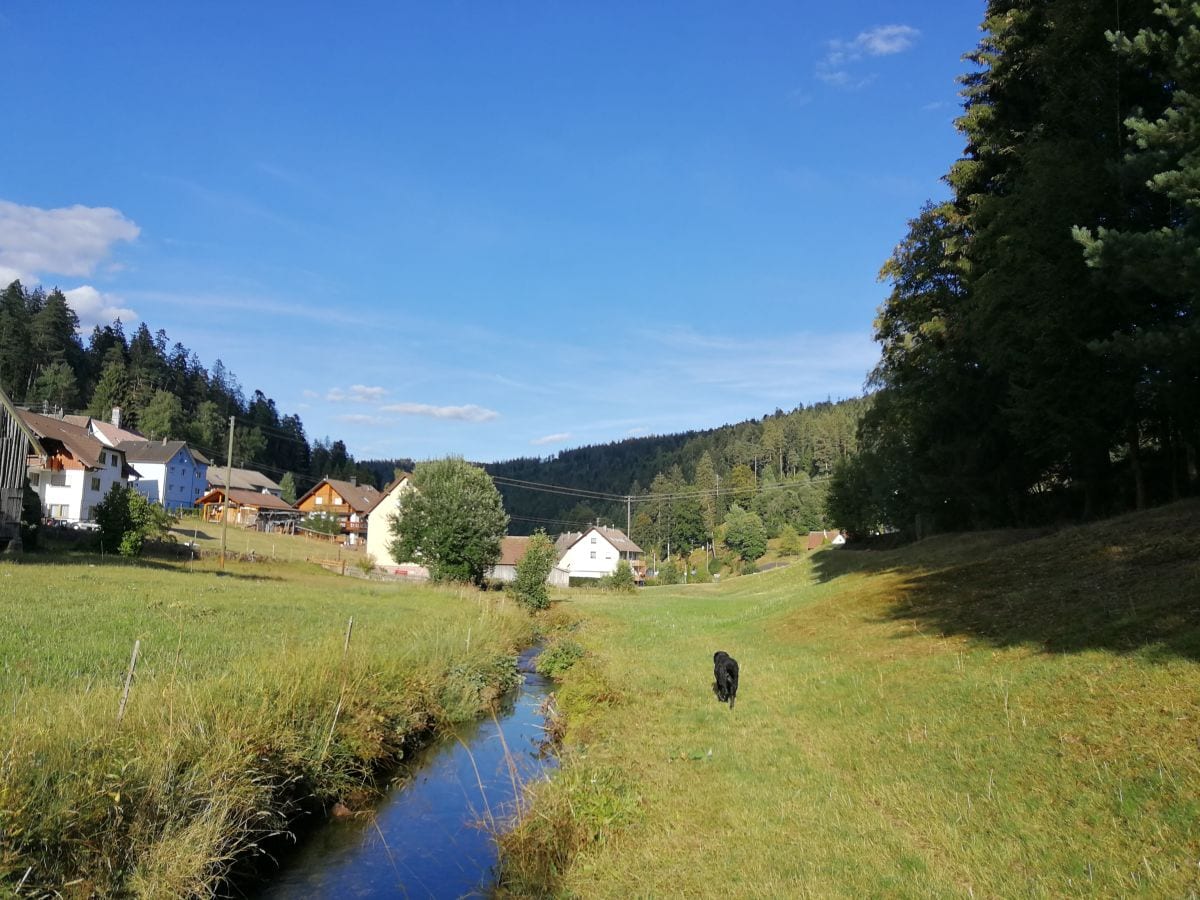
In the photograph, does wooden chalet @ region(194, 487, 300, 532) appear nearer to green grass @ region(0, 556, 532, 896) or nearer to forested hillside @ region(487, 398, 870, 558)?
forested hillside @ region(487, 398, 870, 558)

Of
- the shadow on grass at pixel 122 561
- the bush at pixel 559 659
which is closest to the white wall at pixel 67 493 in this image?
the shadow on grass at pixel 122 561

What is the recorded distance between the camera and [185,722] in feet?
27.7

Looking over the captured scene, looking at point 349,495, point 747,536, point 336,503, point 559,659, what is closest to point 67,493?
point 336,503

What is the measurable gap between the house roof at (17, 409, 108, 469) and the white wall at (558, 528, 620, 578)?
52.7 metres

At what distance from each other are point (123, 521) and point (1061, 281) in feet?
149

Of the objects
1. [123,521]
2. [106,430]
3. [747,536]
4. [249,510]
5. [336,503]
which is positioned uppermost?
[106,430]

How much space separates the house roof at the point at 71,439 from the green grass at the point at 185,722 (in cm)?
4426

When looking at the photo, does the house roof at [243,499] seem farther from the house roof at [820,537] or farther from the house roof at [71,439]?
the house roof at [820,537]

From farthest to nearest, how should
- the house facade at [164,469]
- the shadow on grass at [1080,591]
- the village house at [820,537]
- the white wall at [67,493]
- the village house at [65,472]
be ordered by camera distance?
the village house at [820,537] → the house facade at [164,469] → the white wall at [67,493] → the village house at [65,472] → the shadow on grass at [1080,591]

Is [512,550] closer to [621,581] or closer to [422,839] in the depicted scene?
[621,581]

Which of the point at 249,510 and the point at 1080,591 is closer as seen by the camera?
the point at 1080,591

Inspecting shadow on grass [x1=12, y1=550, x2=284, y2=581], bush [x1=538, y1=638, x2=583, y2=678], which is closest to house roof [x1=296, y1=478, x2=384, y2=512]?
shadow on grass [x1=12, y1=550, x2=284, y2=581]

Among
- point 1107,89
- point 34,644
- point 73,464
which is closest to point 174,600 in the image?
point 34,644

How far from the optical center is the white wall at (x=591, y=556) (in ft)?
326
